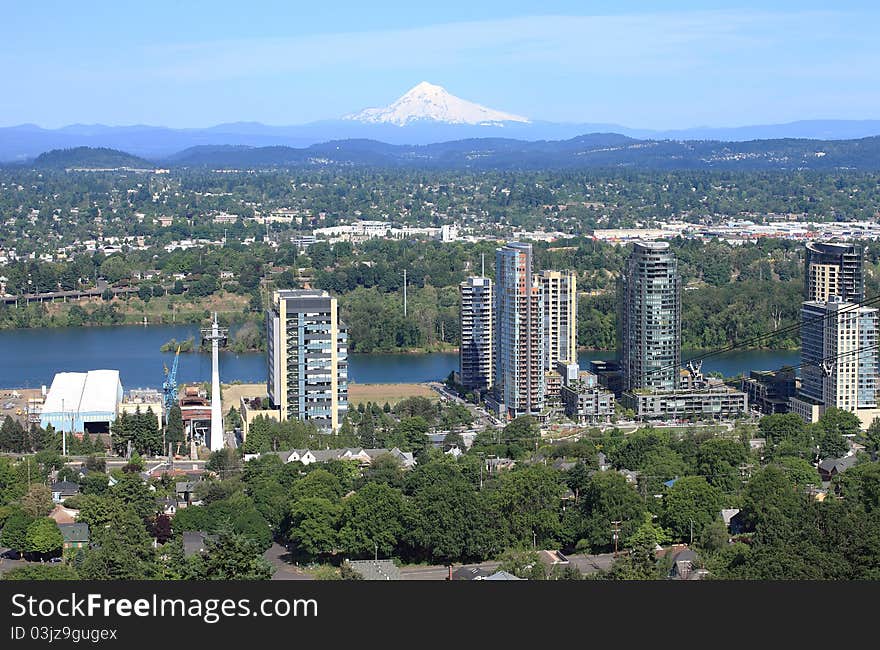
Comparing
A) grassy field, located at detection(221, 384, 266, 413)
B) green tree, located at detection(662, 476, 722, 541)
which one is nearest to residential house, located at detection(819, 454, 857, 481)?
green tree, located at detection(662, 476, 722, 541)

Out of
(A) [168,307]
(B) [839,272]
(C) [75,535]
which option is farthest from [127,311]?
(C) [75,535]

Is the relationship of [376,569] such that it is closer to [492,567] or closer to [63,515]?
[492,567]

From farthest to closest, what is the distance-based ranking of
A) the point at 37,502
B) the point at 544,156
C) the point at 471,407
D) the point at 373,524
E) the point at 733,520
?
the point at 544,156 < the point at 471,407 < the point at 37,502 < the point at 733,520 < the point at 373,524

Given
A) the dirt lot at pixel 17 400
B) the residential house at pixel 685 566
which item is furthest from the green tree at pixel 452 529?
the dirt lot at pixel 17 400

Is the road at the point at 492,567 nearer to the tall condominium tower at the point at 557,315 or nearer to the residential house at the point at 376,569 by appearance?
the residential house at the point at 376,569

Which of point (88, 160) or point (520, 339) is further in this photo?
point (88, 160)

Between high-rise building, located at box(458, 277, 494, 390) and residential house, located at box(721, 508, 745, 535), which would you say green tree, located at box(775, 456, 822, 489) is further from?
high-rise building, located at box(458, 277, 494, 390)

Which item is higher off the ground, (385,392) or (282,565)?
(282,565)

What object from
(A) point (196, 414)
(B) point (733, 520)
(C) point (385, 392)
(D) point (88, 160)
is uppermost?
(D) point (88, 160)
